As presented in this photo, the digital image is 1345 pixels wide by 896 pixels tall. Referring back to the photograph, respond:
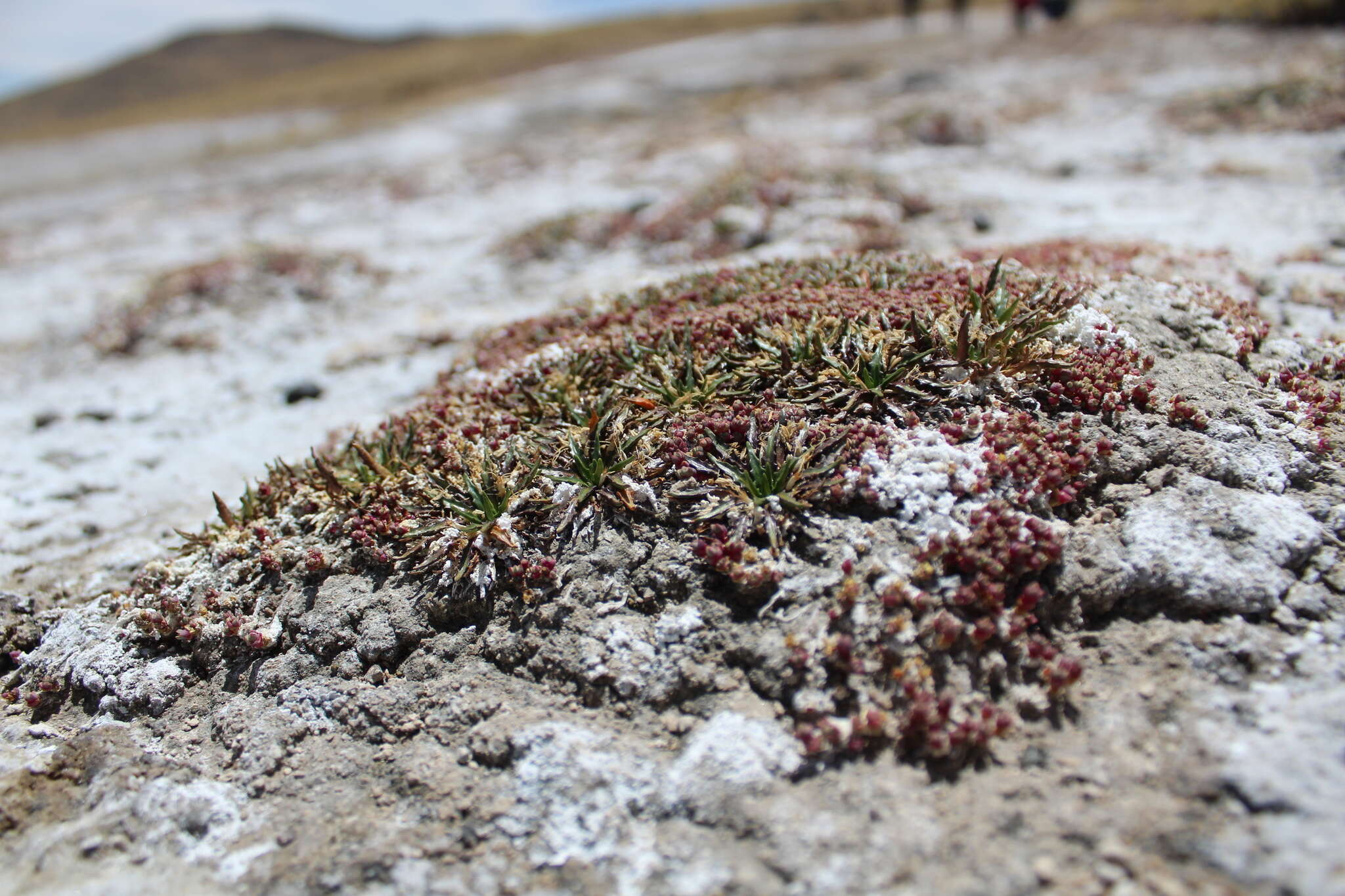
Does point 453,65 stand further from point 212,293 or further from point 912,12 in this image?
point 212,293

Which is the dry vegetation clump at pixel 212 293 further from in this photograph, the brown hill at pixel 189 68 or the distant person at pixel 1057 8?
the brown hill at pixel 189 68

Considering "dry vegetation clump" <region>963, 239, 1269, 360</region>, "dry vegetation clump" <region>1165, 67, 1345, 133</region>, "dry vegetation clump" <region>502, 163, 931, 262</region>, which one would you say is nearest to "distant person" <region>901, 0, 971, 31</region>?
"dry vegetation clump" <region>1165, 67, 1345, 133</region>

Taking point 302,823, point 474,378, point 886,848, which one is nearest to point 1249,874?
point 886,848

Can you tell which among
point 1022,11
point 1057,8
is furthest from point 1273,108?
point 1057,8

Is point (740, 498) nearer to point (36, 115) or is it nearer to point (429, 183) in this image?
point (429, 183)

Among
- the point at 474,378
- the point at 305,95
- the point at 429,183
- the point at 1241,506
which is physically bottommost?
the point at 1241,506

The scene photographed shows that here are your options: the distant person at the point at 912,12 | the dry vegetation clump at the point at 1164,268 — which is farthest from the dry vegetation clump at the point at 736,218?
the distant person at the point at 912,12
